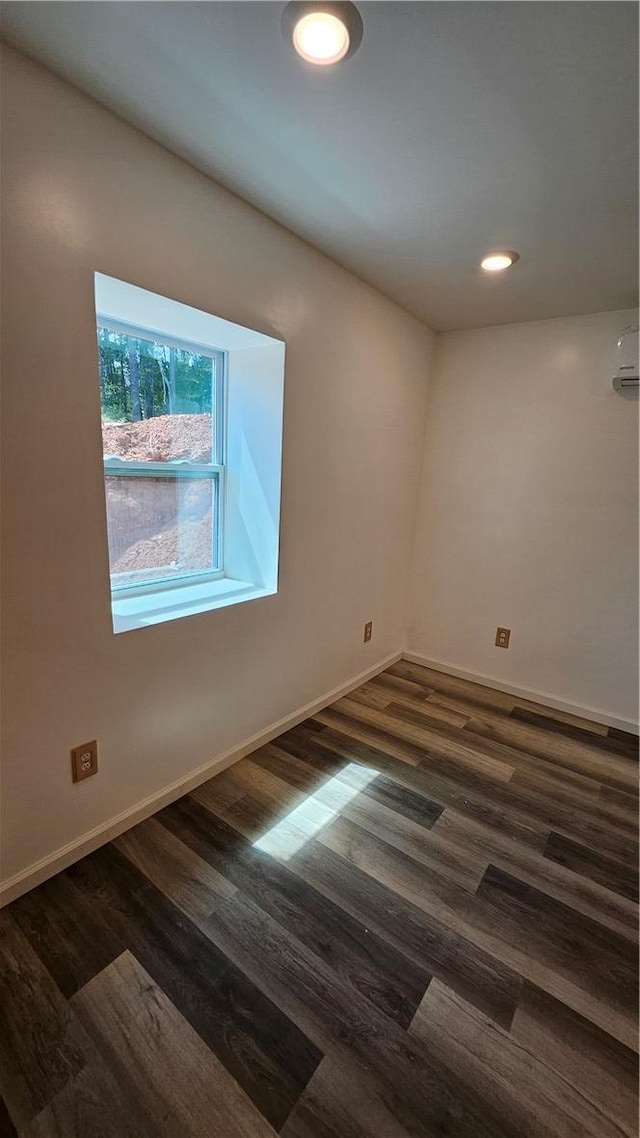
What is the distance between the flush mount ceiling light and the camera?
90 cm

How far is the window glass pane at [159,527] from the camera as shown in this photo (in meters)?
1.72

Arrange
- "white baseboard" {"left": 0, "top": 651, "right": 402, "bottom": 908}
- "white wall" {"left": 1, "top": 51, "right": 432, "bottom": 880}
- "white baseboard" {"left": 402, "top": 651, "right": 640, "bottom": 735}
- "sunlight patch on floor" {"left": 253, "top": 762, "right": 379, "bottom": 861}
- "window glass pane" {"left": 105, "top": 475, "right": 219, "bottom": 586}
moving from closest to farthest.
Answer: "white wall" {"left": 1, "top": 51, "right": 432, "bottom": 880}, "white baseboard" {"left": 0, "top": 651, "right": 402, "bottom": 908}, "sunlight patch on floor" {"left": 253, "top": 762, "right": 379, "bottom": 861}, "window glass pane" {"left": 105, "top": 475, "right": 219, "bottom": 586}, "white baseboard" {"left": 402, "top": 651, "right": 640, "bottom": 735}

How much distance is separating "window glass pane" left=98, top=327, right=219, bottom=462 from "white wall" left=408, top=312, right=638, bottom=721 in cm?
162

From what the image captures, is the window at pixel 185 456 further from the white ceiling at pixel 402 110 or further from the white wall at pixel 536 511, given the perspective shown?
the white wall at pixel 536 511

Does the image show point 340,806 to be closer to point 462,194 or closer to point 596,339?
point 462,194

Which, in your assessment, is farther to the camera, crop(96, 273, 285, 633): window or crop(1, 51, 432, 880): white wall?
crop(96, 273, 285, 633): window

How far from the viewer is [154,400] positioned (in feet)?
5.89

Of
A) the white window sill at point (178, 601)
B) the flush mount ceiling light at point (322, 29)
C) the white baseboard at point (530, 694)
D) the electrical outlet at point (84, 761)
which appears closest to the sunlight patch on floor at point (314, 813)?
the electrical outlet at point (84, 761)

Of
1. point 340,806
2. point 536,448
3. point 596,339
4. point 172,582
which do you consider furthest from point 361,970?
point 596,339

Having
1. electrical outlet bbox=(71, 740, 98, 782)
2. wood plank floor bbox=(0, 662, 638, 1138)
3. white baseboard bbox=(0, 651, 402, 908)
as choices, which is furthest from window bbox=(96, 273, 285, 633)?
wood plank floor bbox=(0, 662, 638, 1138)

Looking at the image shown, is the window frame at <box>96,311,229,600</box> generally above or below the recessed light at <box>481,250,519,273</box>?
below

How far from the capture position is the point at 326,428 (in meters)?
2.17

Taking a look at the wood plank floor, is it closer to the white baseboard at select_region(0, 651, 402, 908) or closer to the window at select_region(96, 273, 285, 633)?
the white baseboard at select_region(0, 651, 402, 908)

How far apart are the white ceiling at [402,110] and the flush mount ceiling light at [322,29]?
0.08 ft
